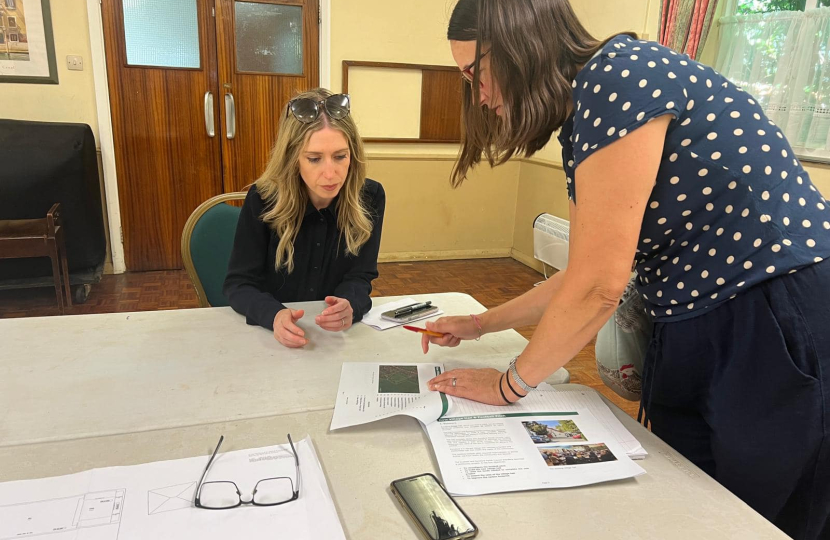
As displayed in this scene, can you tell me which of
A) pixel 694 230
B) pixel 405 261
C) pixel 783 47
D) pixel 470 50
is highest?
pixel 783 47

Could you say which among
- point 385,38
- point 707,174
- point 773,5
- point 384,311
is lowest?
point 384,311

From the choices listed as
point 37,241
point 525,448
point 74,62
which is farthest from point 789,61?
point 74,62

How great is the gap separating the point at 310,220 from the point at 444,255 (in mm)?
3112

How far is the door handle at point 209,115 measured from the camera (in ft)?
12.6

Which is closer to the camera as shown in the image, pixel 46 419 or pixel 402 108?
pixel 46 419

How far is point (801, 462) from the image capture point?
860 mm

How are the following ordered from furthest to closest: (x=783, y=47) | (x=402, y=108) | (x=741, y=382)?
(x=402, y=108)
(x=783, y=47)
(x=741, y=382)

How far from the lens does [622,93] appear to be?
0.76m

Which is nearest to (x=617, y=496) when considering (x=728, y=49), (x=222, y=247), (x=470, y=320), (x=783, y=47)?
(x=470, y=320)

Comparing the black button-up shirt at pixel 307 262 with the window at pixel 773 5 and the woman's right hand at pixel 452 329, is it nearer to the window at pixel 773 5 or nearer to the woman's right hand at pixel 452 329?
the woman's right hand at pixel 452 329

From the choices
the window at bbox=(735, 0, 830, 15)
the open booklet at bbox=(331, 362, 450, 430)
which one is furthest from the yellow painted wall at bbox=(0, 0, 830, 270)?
the open booklet at bbox=(331, 362, 450, 430)

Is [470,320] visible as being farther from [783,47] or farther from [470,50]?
[783,47]

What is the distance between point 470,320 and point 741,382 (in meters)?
0.50

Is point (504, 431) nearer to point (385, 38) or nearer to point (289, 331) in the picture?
point (289, 331)
